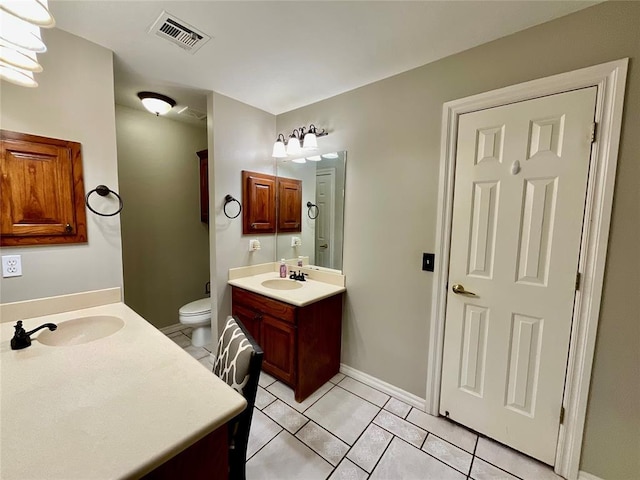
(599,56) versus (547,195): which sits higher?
(599,56)

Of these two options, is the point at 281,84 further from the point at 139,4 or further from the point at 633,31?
the point at 633,31

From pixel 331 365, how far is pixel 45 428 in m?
1.83

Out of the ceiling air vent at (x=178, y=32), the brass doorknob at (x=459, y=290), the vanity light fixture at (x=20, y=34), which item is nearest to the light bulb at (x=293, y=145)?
the ceiling air vent at (x=178, y=32)

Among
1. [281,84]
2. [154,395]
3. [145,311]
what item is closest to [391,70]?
[281,84]

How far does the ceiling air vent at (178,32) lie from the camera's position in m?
1.39

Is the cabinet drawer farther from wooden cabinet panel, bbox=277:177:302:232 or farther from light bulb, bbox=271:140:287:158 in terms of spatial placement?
light bulb, bbox=271:140:287:158

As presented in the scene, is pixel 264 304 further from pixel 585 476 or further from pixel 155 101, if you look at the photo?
pixel 585 476

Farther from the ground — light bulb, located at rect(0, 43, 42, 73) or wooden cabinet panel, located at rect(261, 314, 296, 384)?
light bulb, located at rect(0, 43, 42, 73)

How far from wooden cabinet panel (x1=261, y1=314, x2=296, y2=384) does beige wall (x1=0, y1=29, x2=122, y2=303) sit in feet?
3.63

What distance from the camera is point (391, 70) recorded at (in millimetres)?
1827

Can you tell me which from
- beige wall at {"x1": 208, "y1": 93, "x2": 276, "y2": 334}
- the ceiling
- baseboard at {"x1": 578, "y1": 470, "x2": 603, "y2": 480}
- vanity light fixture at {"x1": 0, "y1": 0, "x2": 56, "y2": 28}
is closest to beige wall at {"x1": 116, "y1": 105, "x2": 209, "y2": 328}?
the ceiling

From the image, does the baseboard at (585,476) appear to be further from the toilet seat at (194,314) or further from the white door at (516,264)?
the toilet seat at (194,314)

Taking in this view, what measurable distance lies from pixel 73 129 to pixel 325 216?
5.90 feet

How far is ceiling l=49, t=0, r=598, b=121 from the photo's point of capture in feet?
4.21
